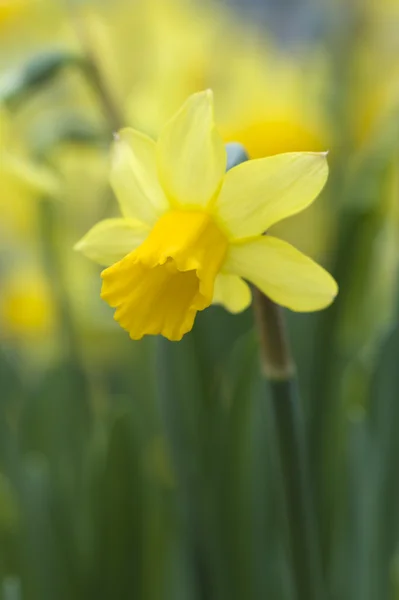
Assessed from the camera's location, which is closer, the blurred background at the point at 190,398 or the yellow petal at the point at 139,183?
the yellow petal at the point at 139,183

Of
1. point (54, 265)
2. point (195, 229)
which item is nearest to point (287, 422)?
point (195, 229)

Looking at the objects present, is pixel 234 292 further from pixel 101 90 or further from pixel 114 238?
pixel 101 90

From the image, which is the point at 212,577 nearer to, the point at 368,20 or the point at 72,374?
the point at 72,374

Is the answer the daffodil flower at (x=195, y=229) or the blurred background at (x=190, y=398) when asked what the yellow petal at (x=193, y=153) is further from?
the blurred background at (x=190, y=398)

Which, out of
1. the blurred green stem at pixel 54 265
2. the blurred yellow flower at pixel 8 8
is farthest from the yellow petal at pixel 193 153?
the blurred yellow flower at pixel 8 8

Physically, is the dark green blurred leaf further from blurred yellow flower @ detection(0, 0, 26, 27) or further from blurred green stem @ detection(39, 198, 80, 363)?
blurred yellow flower @ detection(0, 0, 26, 27)
